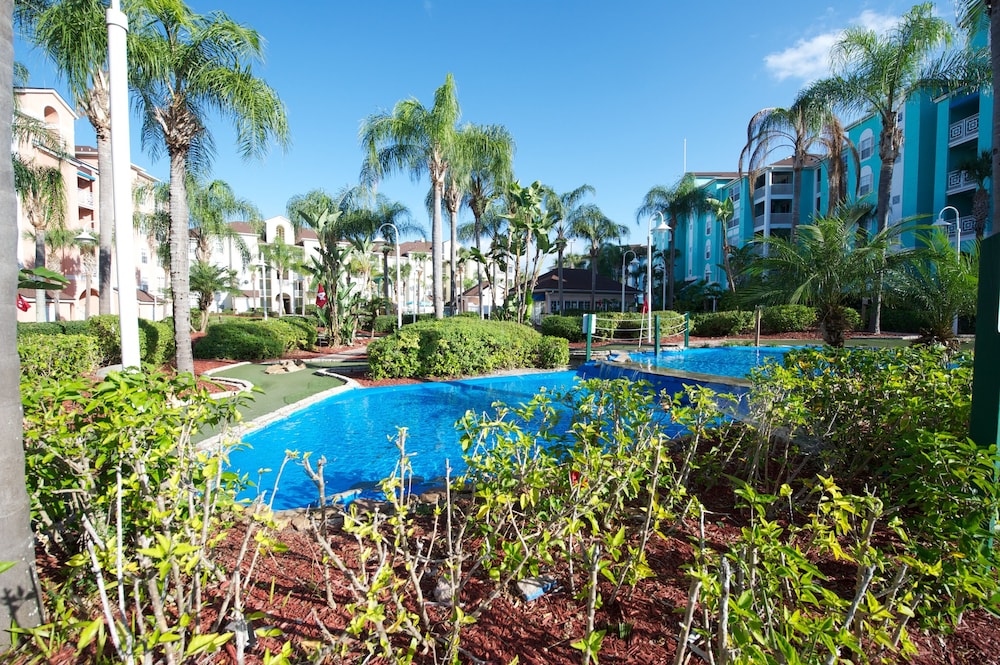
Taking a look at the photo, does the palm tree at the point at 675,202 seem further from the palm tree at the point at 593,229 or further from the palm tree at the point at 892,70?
the palm tree at the point at 892,70

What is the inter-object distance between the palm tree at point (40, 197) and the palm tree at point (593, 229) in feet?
108

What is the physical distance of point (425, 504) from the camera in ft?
15.1

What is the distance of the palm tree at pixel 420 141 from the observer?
1822 centimetres

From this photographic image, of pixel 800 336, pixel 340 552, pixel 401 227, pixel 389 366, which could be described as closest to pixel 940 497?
pixel 340 552

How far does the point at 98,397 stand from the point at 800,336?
2979cm

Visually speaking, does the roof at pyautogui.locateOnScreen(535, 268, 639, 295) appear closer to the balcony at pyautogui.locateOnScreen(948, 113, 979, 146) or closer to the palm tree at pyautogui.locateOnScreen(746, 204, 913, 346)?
the balcony at pyautogui.locateOnScreen(948, 113, 979, 146)

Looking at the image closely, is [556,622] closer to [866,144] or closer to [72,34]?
[72,34]

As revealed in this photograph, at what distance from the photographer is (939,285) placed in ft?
28.9

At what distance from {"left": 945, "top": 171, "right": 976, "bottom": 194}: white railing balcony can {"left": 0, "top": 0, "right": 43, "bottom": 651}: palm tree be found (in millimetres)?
38360

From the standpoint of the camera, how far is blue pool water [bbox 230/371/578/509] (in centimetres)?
705

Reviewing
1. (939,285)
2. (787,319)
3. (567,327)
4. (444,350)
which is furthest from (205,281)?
(939,285)

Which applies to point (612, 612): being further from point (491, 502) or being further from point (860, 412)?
point (860, 412)

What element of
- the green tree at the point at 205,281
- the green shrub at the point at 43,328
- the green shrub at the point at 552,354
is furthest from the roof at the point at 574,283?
the green shrub at the point at 43,328

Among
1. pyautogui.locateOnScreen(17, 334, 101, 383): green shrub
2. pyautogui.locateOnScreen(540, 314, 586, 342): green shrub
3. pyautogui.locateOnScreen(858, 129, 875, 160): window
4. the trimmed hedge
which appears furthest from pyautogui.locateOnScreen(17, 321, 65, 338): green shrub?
pyautogui.locateOnScreen(858, 129, 875, 160): window
